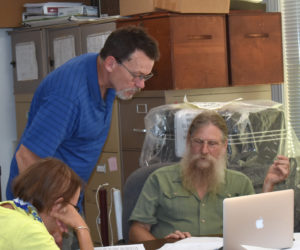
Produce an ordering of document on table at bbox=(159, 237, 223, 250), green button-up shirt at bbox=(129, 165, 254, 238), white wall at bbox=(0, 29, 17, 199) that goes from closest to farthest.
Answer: document on table at bbox=(159, 237, 223, 250), green button-up shirt at bbox=(129, 165, 254, 238), white wall at bbox=(0, 29, 17, 199)

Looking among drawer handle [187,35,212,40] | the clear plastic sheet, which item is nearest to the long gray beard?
the clear plastic sheet

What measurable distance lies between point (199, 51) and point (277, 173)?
1.02m

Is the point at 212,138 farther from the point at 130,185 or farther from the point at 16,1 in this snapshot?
the point at 16,1

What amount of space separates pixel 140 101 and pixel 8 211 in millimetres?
2023

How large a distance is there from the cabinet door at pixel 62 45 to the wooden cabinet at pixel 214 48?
54 cm

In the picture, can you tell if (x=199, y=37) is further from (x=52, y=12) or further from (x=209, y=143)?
(x=52, y=12)

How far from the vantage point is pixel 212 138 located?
8.63 ft

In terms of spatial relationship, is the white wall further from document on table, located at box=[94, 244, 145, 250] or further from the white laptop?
the white laptop

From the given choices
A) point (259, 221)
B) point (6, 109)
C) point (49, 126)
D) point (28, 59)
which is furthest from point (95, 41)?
point (259, 221)

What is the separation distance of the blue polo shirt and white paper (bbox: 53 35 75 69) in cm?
170

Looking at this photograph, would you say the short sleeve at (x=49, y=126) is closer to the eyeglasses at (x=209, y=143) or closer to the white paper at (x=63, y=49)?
the eyeglasses at (x=209, y=143)

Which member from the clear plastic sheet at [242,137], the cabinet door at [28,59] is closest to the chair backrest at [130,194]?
the clear plastic sheet at [242,137]

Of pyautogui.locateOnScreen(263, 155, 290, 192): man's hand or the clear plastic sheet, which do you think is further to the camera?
the clear plastic sheet

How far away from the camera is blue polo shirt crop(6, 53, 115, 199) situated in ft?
7.19
